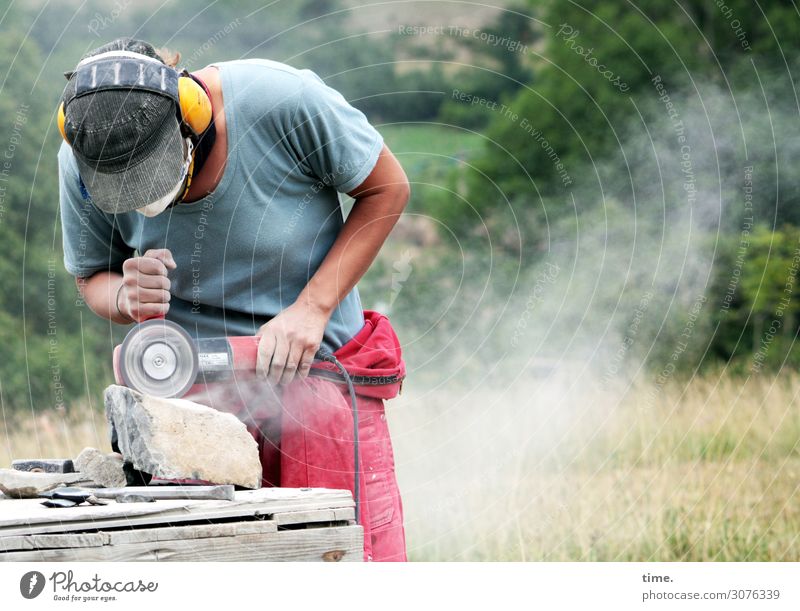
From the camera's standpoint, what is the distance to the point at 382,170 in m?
2.82

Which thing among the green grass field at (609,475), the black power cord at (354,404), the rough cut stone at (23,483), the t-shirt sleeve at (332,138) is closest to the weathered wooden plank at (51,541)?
the rough cut stone at (23,483)

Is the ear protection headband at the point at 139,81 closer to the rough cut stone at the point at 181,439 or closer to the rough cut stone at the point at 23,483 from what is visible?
the rough cut stone at the point at 181,439

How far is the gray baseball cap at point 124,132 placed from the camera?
243 cm

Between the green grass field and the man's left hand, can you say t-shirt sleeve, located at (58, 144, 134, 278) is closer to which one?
the man's left hand

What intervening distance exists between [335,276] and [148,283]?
0.45m

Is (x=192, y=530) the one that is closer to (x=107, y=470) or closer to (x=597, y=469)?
(x=107, y=470)

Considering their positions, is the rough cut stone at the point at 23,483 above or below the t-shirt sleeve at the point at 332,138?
below

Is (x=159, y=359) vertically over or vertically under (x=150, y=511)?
over

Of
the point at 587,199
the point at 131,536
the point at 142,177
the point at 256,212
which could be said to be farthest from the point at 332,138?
the point at 587,199

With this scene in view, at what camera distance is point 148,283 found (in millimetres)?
2682

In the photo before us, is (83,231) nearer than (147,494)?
No

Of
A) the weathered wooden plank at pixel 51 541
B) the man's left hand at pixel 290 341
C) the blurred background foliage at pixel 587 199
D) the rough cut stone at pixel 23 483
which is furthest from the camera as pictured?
the blurred background foliage at pixel 587 199

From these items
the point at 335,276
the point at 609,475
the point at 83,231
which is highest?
the point at 83,231

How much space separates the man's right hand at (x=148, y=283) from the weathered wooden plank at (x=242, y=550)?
0.70 meters
